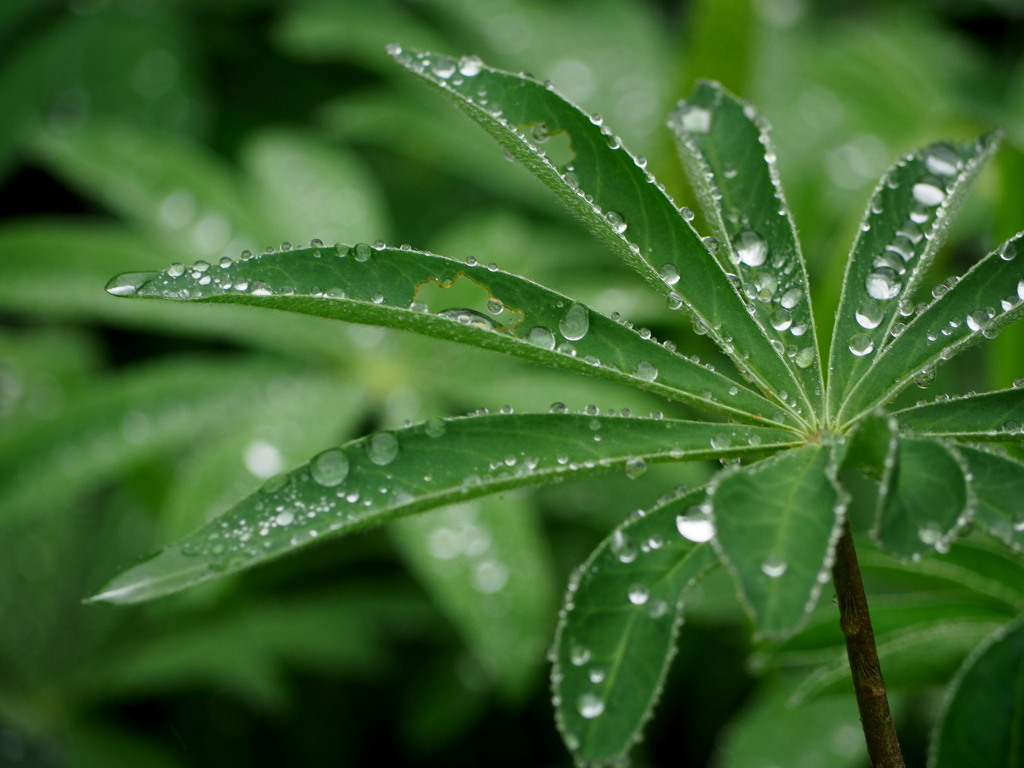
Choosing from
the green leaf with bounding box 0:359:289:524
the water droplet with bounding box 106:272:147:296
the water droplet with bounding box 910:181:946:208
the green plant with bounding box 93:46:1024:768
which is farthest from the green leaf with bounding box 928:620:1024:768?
the green leaf with bounding box 0:359:289:524

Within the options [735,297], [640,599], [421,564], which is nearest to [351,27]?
[421,564]

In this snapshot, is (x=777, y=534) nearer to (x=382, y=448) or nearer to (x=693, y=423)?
(x=693, y=423)

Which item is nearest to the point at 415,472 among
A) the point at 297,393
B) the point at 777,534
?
the point at 777,534

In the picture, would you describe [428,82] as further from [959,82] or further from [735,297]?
[959,82]

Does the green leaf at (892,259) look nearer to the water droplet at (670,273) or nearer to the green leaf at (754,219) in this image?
the green leaf at (754,219)

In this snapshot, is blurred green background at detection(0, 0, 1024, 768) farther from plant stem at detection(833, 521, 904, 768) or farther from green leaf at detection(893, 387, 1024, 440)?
plant stem at detection(833, 521, 904, 768)

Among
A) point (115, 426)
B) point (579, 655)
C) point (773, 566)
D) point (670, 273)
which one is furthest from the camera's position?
point (115, 426)
